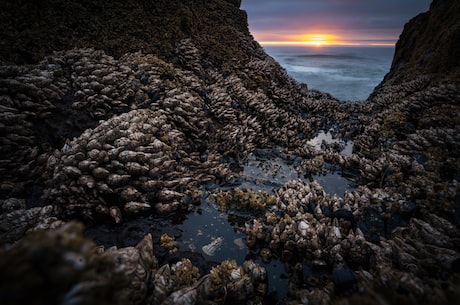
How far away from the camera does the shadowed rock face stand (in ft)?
40.2

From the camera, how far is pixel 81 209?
165 inches

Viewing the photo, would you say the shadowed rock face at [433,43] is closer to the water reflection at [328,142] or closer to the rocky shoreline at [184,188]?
the rocky shoreline at [184,188]

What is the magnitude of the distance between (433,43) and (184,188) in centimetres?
2123

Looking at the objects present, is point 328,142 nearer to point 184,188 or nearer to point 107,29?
point 184,188

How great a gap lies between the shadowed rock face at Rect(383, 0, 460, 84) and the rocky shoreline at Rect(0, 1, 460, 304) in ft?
13.7

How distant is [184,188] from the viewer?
5.29 meters

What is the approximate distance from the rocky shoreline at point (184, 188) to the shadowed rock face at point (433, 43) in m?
4.17

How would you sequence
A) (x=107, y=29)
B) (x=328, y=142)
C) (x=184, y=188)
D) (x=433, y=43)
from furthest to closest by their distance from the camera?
1. (x=433, y=43)
2. (x=328, y=142)
3. (x=107, y=29)
4. (x=184, y=188)

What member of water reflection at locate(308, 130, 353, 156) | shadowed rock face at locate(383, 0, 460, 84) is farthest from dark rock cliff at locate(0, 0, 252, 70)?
shadowed rock face at locate(383, 0, 460, 84)

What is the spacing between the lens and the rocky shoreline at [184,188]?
7.48 feet

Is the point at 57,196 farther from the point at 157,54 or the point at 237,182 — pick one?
the point at 157,54

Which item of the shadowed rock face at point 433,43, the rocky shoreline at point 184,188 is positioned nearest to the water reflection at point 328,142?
the rocky shoreline at point 184,188

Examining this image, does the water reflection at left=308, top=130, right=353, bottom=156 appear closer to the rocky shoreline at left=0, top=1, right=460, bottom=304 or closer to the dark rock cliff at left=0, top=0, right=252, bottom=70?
the rocky shoreline at left=0, top=1, right=460, bottom=304

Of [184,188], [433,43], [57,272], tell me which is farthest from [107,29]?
[433,43]
